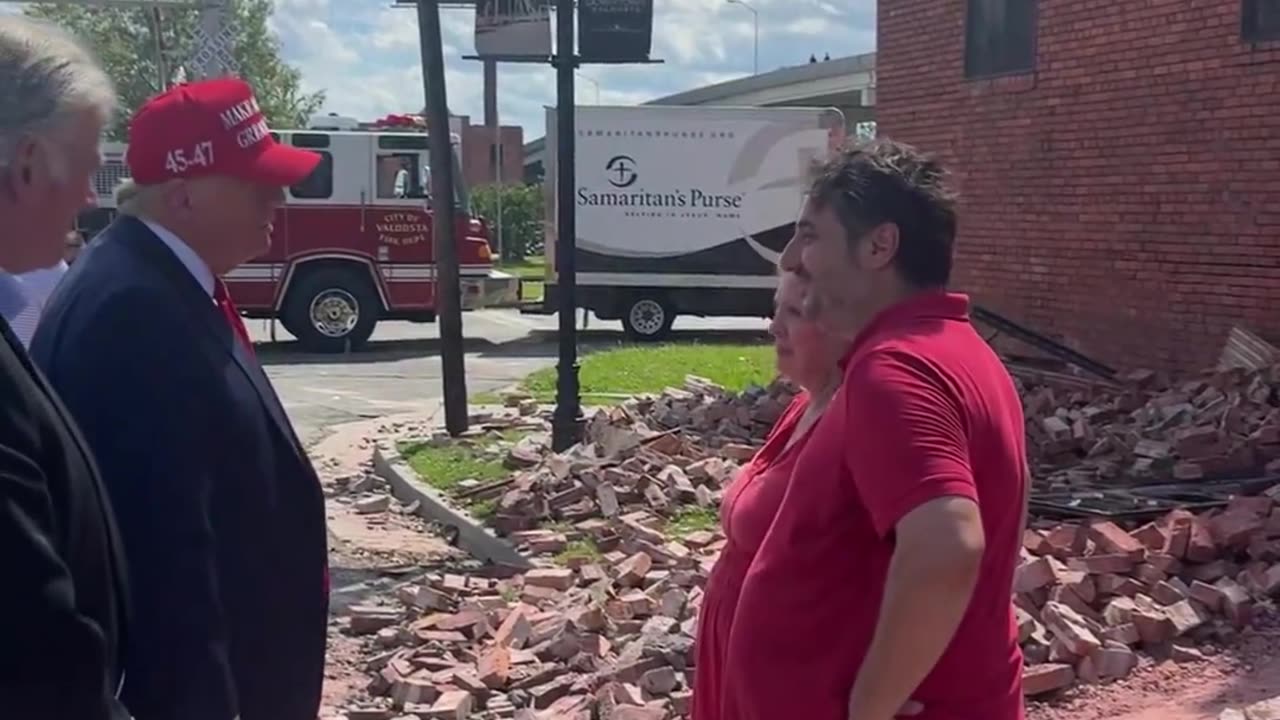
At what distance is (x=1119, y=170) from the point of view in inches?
505

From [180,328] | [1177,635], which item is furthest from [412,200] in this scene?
[180,328]

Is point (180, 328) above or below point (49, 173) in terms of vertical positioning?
below

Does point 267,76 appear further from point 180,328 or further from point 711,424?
point 180,328

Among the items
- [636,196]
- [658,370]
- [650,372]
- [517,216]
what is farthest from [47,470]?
[517,216]

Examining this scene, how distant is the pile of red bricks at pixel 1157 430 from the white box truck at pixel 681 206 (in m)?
11.7

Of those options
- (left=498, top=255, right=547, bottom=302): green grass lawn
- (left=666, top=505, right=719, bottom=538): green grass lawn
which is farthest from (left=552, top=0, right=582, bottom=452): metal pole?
(left=498, top=255, right=547, bottom=302): green grass lawn

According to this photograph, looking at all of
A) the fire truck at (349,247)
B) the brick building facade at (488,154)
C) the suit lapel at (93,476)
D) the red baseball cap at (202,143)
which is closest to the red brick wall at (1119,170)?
the fire truck at (349,247)

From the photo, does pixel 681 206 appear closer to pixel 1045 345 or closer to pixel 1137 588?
pixel 1045 345

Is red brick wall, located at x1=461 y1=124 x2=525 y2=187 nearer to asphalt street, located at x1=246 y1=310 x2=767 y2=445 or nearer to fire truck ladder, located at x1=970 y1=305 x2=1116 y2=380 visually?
asphalt street, located at x1=246 y1=310 x2=767 y2=445

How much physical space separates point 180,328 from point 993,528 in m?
1.50

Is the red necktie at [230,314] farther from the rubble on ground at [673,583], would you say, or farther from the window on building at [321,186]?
the window on building at [321,186]

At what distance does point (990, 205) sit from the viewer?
14.5m

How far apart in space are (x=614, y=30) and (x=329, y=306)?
11241 millimetres

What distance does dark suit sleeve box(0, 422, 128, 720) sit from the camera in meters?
1.95
